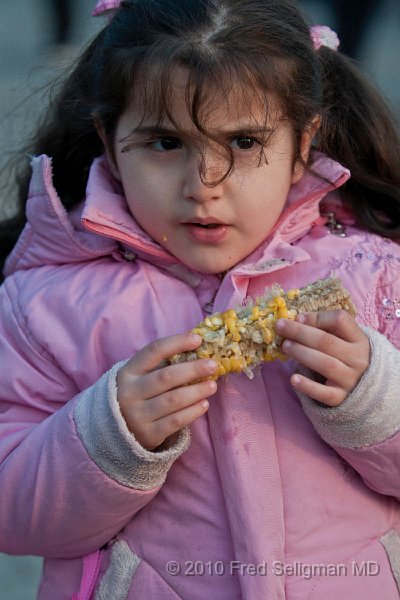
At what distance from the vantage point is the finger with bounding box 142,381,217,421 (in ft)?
5.90

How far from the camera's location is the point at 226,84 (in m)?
1.88

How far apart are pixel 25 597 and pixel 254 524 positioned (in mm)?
1316

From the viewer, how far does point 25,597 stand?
2.91 m

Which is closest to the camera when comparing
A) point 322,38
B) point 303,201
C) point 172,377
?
point 172,377

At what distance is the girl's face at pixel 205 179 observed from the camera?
1917 mm

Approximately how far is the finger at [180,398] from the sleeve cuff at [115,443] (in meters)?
0.08

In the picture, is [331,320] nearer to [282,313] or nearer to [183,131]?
[282,313]

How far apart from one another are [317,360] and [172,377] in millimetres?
285

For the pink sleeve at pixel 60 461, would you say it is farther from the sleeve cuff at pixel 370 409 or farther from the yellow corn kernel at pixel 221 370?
the sleeve cuff at pixel 370 409

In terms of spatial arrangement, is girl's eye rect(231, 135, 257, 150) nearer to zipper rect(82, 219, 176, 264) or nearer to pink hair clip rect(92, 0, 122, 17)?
zipper rect(82, 219, 176, 264)

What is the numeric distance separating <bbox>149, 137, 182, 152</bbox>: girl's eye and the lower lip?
17 cm

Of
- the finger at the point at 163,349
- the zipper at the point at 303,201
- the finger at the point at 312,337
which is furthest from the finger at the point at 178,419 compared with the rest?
the zipper at the point at 303,201

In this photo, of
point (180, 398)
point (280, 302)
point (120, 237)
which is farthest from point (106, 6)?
point (180, 398)
